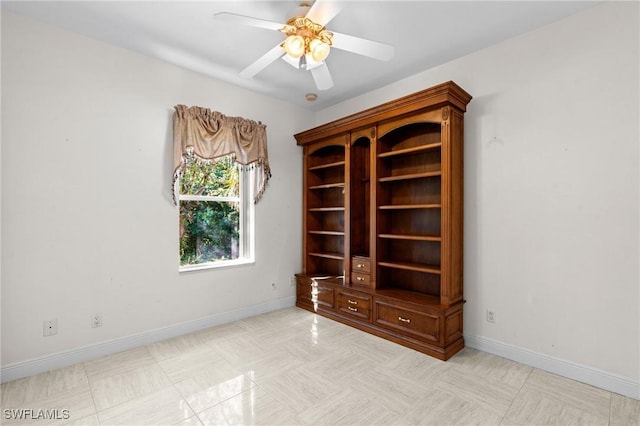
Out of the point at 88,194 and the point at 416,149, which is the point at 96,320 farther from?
the point at 416,149

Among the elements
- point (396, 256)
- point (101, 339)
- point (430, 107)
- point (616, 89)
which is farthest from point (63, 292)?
point (616, 89)

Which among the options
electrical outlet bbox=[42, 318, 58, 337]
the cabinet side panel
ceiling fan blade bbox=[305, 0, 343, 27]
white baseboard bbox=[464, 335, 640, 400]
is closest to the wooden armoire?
the cabinet side panel

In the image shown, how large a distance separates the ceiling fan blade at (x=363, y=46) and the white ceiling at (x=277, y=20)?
192mm

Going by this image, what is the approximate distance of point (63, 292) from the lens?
249 centimetres

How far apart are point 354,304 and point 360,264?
1.43 feet

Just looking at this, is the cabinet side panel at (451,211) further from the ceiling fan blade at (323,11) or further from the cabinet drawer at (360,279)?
the ceiling fan blade at (323,11)

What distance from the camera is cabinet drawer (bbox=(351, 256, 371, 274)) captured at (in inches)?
132

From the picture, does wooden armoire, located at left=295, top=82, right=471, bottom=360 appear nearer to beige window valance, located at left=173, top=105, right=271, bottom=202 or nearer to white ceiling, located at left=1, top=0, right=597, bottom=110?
white ceiling, located at left=1, top=0, right=597, bottom=110

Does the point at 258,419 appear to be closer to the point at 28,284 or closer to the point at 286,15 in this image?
the point at 28,284

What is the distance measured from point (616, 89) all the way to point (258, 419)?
328 centimetres

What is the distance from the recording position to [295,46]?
6.73 feet

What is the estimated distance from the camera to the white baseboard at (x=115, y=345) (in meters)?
2.30

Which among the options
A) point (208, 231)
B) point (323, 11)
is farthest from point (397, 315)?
point (323, 11)

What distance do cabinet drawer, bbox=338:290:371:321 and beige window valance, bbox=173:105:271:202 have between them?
1554 mm
